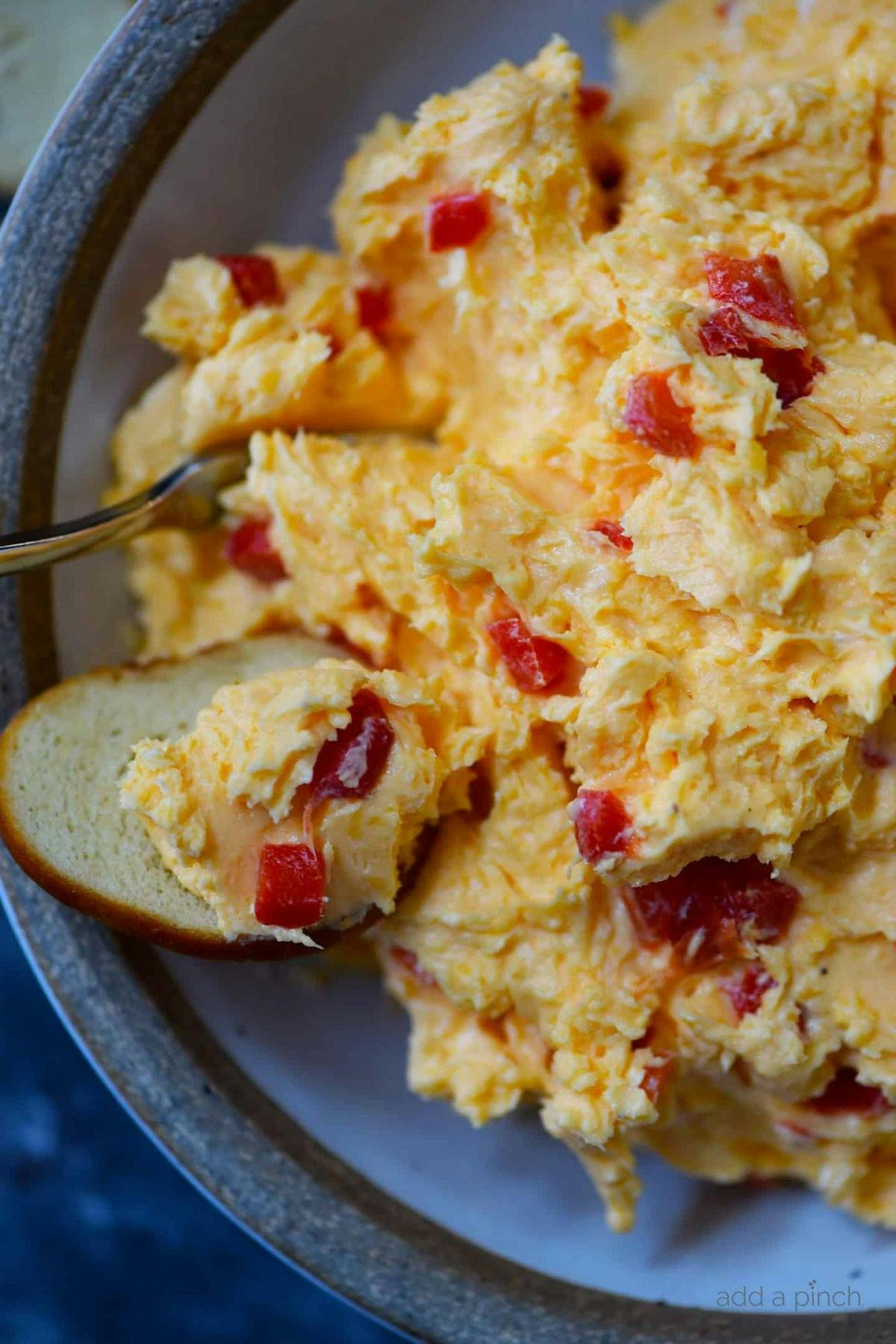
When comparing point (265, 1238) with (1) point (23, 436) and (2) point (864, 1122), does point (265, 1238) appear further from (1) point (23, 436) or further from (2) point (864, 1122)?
(1) point (23, 436)

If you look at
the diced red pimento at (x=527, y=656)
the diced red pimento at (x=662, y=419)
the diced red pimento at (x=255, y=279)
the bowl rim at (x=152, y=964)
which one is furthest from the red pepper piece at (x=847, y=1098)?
the diced red pimento at (x=255, y=279)

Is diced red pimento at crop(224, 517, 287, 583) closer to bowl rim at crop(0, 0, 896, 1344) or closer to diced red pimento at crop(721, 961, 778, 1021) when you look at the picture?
bowl rim at crop(0, 0, 896, 1344)

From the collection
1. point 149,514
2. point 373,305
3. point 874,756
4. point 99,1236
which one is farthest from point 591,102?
point 99,1236

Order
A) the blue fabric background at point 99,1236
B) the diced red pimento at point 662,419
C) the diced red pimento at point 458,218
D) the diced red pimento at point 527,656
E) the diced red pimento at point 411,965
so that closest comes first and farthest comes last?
the diced red pimento at point 662,419
the diced red pimento at point 527,656
the diced red pimento at point 458,218
the diced red pimento at point 411,965
the blue fabric background at point 99,1236

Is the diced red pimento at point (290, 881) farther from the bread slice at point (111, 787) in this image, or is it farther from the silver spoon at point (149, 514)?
the silver spoon at point (149, 514)

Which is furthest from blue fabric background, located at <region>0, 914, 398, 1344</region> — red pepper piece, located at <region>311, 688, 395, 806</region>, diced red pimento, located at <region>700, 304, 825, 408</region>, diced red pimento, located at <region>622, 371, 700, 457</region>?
diced red pimento, located at <region>700, 304, 825, 408</region>

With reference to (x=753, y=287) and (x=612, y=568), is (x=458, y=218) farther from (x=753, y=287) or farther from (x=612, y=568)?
(x=612, y=568)

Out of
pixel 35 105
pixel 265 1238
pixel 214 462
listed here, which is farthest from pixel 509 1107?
pixel 35 105
